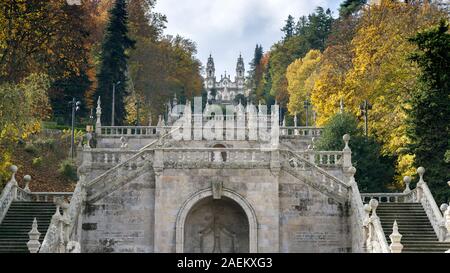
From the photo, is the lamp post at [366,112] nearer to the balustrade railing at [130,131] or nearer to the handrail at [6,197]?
the balustrade railing at [130,131]

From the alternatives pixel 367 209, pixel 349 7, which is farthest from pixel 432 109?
pixel 349 7

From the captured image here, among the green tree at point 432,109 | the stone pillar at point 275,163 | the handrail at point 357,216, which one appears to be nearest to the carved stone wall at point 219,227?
the stone pillar at point 275,163

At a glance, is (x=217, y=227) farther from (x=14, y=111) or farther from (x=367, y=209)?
(x=14, y=111)

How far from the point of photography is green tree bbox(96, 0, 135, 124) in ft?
178

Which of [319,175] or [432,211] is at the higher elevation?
[319,175]

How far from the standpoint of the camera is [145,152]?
2877 centimetres

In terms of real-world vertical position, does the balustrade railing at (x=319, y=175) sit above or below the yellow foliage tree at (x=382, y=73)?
below

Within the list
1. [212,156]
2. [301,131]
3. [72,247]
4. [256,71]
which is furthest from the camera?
[256,71]

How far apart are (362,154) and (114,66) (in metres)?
27.1

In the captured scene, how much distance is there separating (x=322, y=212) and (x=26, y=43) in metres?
16.2

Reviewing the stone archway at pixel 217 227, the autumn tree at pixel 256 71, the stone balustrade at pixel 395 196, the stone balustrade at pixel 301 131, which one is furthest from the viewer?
the autumn tree at pixel 256 71

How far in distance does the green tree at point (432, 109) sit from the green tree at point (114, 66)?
2884 centimetres

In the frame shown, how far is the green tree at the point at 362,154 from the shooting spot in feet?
108

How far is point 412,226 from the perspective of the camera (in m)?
26.2
